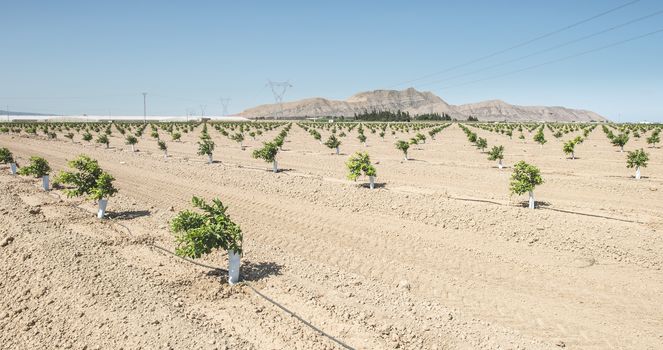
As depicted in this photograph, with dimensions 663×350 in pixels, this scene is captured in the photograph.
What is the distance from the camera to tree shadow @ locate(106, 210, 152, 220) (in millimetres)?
15961

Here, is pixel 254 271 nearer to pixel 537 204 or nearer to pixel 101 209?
pixel 101 209

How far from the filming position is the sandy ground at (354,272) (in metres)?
8.16

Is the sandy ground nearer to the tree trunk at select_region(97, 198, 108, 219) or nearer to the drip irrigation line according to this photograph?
the drip irrigation line

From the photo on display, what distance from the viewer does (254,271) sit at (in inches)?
432

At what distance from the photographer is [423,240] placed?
1412 centimetres

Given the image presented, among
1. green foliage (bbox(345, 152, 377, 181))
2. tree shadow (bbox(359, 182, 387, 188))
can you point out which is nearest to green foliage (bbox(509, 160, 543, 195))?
green foliage (bbox(345, 152, 377, 181))

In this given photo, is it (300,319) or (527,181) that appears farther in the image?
(527,181)

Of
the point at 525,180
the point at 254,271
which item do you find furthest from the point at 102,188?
the point at 525,180

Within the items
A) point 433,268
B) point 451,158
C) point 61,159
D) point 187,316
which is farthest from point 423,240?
point 61,159

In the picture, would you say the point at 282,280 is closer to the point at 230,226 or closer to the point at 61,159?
the point at 230,226

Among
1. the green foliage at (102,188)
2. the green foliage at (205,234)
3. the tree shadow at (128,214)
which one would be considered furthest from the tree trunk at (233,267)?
the green foliage at (102,188)

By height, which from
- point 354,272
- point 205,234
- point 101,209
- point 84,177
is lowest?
point 354,272

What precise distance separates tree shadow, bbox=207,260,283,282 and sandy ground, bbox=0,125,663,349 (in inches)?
2.8

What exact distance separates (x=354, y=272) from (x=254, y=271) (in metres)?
2.63
